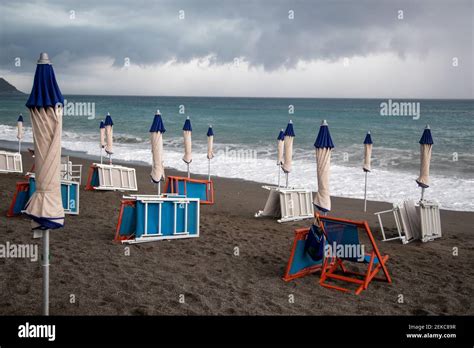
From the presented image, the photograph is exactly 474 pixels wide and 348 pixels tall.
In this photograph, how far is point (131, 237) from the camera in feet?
28.9

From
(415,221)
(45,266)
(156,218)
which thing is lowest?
(415,221)

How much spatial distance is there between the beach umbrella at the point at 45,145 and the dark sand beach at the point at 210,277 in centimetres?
134

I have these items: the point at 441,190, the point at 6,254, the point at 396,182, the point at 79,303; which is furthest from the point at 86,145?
the point at 79,303

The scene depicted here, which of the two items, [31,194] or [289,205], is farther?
[289,205]

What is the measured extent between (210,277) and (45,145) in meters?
3.37

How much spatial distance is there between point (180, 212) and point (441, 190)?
11.3 meters

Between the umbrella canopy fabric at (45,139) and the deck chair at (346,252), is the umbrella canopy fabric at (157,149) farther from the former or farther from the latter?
the umbrella canopy fabric at (45,139)

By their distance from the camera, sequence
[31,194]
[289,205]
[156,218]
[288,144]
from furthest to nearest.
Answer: [288,144] < [289,205] < [31,194] < [156,218]

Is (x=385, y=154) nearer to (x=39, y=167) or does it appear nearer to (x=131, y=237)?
(x=131, y=237)

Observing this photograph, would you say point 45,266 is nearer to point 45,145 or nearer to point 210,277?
point 45,145

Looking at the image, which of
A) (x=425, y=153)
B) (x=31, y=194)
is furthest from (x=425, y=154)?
(x=31, y=194)

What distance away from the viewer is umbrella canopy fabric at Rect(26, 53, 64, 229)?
15.3 ft

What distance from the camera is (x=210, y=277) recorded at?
714 centimetres

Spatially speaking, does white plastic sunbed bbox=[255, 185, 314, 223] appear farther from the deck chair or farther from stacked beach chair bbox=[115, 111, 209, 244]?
the deck chair
